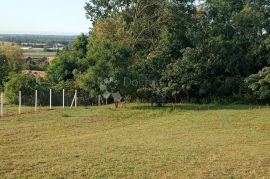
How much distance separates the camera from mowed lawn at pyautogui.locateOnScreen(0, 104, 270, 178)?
10.5m

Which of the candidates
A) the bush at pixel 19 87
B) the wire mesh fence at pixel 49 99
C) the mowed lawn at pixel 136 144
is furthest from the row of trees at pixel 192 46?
the mowed lawn at pixel 136 144

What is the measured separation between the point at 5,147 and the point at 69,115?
818 centimetres

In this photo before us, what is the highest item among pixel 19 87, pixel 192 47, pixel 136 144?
pixel 192 47

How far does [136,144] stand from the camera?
45.5 ft

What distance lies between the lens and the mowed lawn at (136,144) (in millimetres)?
10477

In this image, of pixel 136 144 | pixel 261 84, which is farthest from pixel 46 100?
pixel 136 144

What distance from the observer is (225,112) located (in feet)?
73.6

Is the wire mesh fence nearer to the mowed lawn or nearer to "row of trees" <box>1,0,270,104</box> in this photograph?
"row of trees" <box>1,0,270,104</box>

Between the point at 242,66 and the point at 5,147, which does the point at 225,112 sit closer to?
the point at 242,66

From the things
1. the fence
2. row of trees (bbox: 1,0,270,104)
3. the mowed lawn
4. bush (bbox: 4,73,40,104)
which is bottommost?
the mowed lawn

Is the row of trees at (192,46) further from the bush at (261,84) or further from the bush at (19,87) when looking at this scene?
the bush at (19,87)

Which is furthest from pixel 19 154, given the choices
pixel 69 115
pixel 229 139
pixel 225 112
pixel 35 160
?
pixel 225 112

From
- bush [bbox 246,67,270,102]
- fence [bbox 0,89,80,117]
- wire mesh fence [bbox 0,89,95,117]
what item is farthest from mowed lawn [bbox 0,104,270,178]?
bush [bbox 246,67,270,102]

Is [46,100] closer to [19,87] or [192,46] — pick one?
[19,87]
